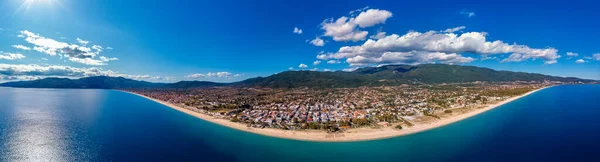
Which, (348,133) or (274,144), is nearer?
(274,144)

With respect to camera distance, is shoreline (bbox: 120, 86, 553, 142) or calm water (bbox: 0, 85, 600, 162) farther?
shoreline (bbox: 120, 86, 553, 142)

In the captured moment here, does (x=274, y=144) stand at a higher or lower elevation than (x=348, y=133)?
lower

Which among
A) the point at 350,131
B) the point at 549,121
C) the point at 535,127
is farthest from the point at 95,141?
the point at 549,121

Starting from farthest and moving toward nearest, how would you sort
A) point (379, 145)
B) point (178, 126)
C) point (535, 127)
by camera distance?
1. point (178, 126)
2. point (535, 127)
3. point (379, 145)

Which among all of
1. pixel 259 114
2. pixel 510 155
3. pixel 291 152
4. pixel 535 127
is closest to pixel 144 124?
pixel 259 114

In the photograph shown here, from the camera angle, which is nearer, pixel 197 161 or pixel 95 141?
pixel 197 161

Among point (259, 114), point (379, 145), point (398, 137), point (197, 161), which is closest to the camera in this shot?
point (197, 161)

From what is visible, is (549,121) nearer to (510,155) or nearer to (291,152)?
(510,155)

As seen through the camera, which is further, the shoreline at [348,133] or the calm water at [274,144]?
the shoreline at [348,133]

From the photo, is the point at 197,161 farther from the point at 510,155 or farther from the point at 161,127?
the point at 510,155
